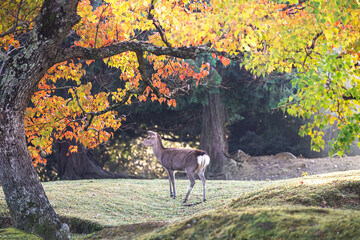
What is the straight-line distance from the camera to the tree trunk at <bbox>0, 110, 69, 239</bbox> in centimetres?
724

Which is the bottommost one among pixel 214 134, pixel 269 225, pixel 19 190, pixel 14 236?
pixel 14 236

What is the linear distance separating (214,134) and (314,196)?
13242 millimetres

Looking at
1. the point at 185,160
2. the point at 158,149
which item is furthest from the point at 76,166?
the point at 185,160

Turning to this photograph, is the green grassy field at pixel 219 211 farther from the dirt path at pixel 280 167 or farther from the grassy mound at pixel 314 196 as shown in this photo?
the dirt path at pixel 280 167

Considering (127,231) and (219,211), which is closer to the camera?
(219,211)

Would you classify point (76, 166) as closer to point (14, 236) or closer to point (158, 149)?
point (158, 149)

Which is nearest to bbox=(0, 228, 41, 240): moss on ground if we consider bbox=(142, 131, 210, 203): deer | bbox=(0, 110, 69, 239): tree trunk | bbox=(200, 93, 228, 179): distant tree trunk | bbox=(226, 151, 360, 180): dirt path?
bbox=(0, 110, 69, 239): tree trunk

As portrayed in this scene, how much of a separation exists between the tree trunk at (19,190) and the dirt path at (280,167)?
13330 millimetres

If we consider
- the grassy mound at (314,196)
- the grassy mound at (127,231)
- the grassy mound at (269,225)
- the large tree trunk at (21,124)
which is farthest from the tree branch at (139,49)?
the grassy mound at (269,225)

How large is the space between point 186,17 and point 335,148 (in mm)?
4618

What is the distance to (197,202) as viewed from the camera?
11.8 m

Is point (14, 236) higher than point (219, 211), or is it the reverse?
point (219, 211)

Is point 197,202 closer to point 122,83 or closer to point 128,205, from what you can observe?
point 128,205

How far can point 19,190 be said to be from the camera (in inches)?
287
